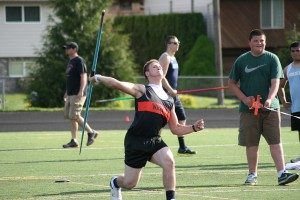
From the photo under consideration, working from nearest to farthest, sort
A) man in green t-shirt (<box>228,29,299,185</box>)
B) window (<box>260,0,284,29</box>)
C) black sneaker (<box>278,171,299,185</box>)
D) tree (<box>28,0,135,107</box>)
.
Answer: black sneaker (<box>278,171,299,185</box>) → man in green t-shirt (<box>228,29,299,185</box>) → tree (<box>28,0,135,107</box>) → window (<box>260,0,284,29</box>)

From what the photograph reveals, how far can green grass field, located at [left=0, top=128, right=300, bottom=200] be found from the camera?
10.5m

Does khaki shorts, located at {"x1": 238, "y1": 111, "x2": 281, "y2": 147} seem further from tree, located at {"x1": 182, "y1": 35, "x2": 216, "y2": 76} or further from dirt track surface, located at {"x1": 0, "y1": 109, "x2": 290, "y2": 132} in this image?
tree, located at {"x1": 182, "y1": 35, "x2": 216, "y2": 76}

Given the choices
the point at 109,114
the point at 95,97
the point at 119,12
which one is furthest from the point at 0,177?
the point at 119,12

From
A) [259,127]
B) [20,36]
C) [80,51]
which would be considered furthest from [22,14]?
[259,127]

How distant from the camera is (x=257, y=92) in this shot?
11383mm

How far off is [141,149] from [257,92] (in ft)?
8.39

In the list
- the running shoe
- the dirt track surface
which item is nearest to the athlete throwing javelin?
the running shoe

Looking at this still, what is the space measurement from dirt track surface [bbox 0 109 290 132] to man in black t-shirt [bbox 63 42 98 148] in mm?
7534

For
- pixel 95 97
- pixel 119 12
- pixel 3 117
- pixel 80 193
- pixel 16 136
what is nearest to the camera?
pixel 80 193

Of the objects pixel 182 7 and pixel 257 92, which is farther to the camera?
pixel 182 7

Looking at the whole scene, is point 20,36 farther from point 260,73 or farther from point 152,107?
point 152,107

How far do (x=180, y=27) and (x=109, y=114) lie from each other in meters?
22.6

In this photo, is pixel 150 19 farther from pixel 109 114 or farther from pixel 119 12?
pixel 109 114

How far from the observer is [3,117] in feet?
90.3
